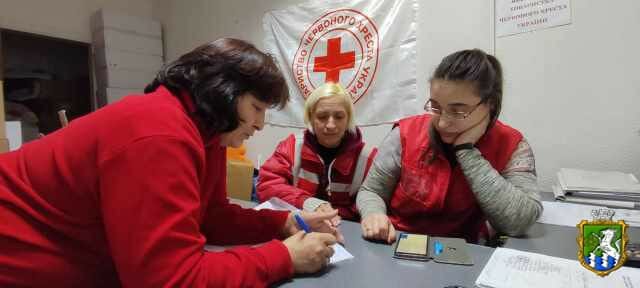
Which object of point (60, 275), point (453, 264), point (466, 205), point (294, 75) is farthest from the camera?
point (294, 75)

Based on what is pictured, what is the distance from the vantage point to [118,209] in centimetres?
50

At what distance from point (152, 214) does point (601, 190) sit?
1.24 metres

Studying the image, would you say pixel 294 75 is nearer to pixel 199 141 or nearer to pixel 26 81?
pixel 199 141

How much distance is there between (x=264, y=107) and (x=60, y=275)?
1.45 ft

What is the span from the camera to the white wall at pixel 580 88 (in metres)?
1.38

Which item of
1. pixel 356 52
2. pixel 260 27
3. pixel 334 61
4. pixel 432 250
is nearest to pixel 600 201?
pixel 432 250

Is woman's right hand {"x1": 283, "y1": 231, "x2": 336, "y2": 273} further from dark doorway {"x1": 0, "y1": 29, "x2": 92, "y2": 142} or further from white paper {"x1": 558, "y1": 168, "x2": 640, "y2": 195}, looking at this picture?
dark doorway {"x1": 0, "y1": 29, "x2": 92, "y2": 142}

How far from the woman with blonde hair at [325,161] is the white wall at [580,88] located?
72 centimetres

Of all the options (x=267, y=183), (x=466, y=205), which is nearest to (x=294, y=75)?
(x=267, y=183)

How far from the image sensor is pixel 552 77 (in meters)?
1.52

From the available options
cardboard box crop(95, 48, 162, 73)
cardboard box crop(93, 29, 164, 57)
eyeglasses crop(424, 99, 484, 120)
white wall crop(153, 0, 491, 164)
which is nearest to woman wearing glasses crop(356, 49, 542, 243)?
eyeglasses crop(424, 99, 484, 120)

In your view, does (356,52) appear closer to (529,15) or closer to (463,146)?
(529,15)

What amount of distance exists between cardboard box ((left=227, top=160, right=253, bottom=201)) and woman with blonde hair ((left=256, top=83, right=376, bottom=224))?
428mm

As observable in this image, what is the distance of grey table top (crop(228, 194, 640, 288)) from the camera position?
64cm
